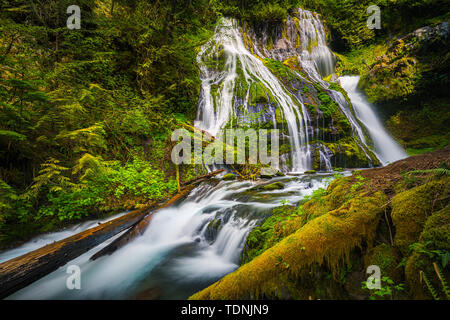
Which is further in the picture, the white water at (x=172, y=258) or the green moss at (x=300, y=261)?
the white water at (x=172, y=258)

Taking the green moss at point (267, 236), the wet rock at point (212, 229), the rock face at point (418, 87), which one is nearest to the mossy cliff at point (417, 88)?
the rock face at point (418, 87)

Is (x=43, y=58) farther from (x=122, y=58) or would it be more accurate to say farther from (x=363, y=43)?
(x=363, y=43)

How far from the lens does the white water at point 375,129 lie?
34.9 ft

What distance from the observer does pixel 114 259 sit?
3494mm

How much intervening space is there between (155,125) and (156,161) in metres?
1.63

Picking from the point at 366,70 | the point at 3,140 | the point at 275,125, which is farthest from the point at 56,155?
the point at 366,70

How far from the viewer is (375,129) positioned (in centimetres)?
1193

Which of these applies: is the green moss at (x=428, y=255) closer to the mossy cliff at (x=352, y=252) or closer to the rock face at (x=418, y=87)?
the mossy cliff at (x=352, y=252)

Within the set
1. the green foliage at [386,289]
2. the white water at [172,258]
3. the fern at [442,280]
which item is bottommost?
the white water at [172,258]

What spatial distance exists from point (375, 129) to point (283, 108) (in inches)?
286

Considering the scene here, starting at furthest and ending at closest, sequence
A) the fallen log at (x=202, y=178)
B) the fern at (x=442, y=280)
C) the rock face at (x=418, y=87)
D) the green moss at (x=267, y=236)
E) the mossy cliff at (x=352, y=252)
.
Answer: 1. the rock face at (x=418, y=87)
2. the fallen log at (x=202, y=178)
3. the green moss at (x=267, y=236)
4. the mossy cliff at (x=352, y=252)
5. the fern at (x=442, y=280)

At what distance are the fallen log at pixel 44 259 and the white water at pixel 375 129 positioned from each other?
1301 cm

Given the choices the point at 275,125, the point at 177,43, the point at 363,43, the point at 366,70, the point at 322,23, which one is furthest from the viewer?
the point at 322,23

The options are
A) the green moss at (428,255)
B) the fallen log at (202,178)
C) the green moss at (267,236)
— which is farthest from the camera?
the fallen log at (202,178)
